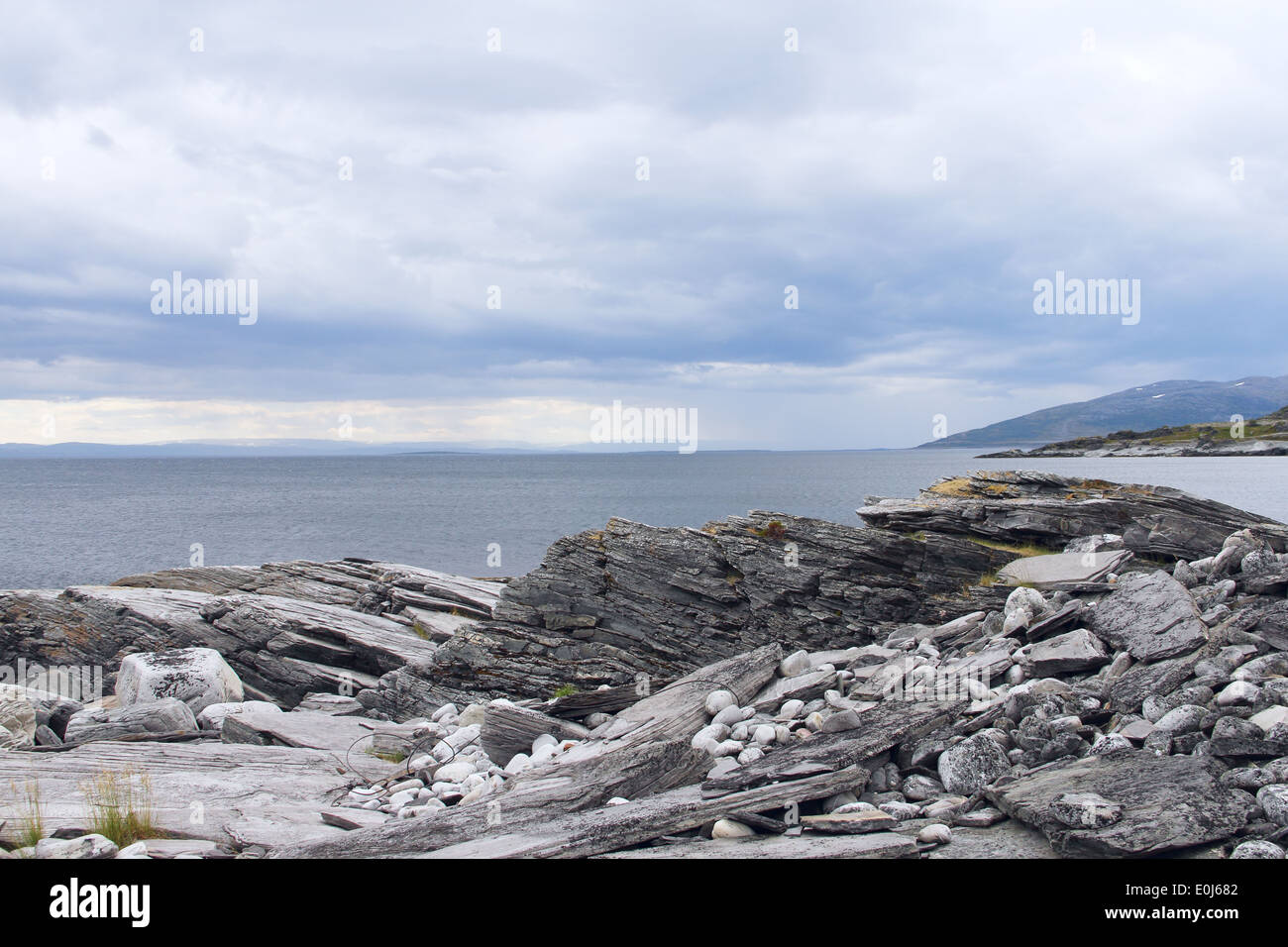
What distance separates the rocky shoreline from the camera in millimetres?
8359

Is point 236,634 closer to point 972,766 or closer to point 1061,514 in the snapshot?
point 972,766

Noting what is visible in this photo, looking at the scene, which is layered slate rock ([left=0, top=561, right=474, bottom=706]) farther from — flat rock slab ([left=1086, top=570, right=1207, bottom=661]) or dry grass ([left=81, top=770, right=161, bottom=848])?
flat rock slab ([left=1086, top=570, right=1207, bottom=661])

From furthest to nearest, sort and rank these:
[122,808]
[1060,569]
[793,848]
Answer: [1060,569] < [122,808] < [793,848]

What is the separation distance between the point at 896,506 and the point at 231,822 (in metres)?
15.7

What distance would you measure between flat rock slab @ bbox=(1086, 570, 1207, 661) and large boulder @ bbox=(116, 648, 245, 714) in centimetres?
1767

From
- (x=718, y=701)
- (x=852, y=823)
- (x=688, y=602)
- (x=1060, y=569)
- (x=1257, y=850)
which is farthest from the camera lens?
(x=688, y=602)

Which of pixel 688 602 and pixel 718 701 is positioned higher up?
pixel 688 602

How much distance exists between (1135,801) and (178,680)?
58.1ft

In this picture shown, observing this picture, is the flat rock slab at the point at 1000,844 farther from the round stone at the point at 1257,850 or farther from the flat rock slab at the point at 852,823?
the round stone at the point at 1257,850

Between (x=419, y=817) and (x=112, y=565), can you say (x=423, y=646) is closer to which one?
(x=419, y=817)

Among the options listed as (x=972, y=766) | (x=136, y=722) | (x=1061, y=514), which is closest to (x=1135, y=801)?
(x=972, y=766)

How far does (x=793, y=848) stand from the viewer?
774 cm

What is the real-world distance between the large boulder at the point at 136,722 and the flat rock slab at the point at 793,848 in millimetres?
10968

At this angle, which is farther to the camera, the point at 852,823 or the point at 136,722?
the point at 136,722
